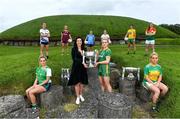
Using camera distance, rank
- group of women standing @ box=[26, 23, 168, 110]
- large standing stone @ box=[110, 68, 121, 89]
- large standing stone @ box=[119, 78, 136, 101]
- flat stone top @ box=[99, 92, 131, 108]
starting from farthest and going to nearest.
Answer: large standing stone @ box=[110, 68, 121, 89], large standing stone @ box=[119, 78, 136, 101], group of women standing @ box=[26, 23, 168, 110], flat stone top @ box=[99, 92, 131, 108]

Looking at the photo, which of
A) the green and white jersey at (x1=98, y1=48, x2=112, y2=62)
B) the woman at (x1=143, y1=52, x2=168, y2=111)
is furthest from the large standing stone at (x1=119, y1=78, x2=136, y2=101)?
the green and white jersey at (x1=98, y1=48, x2=112, y2=62)

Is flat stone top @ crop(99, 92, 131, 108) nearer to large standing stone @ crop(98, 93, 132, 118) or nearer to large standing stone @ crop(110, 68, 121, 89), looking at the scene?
large standing stone @ crop(98, 93, 132, 118)

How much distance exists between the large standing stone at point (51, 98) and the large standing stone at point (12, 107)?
775 millimetres

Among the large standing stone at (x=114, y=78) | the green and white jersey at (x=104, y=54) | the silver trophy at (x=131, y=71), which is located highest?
the green and white jersey at (x=104, y=54)

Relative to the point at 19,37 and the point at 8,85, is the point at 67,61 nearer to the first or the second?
the point at 8,85

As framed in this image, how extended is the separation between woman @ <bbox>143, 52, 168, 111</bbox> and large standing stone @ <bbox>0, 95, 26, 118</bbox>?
478 cm

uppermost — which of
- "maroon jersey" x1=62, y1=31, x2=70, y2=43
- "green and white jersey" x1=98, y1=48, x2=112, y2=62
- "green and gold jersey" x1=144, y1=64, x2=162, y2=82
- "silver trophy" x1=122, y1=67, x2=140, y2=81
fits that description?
"maroon jersey" x1=62, y1=31, x2=70, y2=43

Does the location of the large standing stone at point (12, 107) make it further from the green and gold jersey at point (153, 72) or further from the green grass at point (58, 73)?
the green and gold jersey at point (153, 72)

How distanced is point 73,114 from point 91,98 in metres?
1.69

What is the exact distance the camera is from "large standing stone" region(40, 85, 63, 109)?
1192 centimetres

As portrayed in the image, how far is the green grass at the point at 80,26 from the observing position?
1705 inches

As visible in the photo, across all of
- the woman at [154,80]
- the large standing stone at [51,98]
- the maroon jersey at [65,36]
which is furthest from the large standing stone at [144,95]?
the maroon jersey at [65,36]

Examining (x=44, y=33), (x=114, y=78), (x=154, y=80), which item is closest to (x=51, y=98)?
(x=114, y=78)

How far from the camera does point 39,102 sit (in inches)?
483
